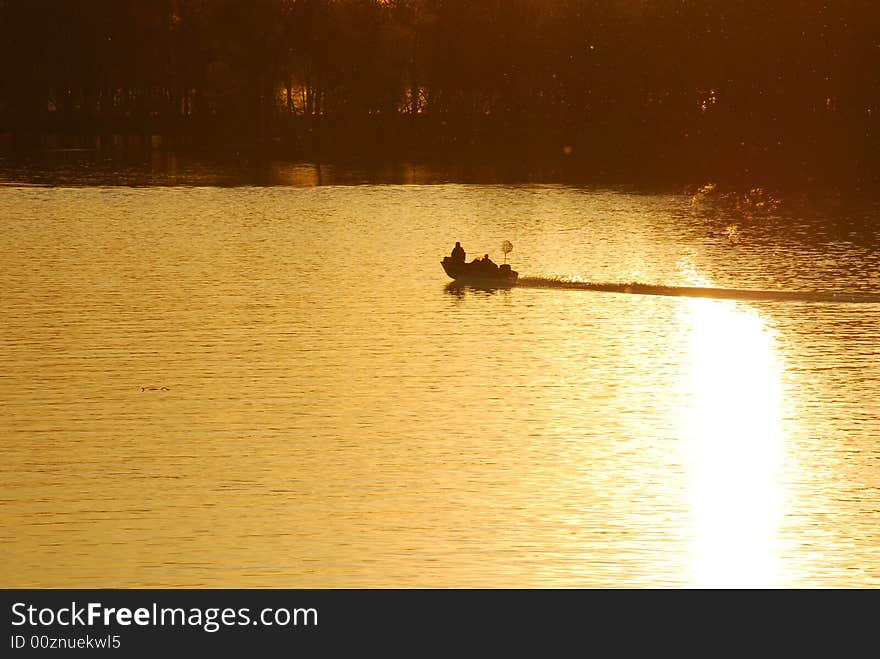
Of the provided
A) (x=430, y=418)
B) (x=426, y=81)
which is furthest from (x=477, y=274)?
(x=426, y=81)

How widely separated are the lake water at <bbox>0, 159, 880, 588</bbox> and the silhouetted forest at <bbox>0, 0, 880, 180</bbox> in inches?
1264

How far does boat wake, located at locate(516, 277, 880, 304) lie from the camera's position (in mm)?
62031

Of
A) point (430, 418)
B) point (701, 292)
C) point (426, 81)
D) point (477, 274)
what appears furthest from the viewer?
point (426, 81)

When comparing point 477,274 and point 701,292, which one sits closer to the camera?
point 477,274

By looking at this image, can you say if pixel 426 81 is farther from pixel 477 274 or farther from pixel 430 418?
pixel 430 418

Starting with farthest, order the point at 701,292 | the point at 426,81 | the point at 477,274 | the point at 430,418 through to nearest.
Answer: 1. the point at 426,81
2. the point at 701,292
3. the point at 477,274
4. the point at 430,418

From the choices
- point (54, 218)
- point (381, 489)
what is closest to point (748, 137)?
point (54, 218)

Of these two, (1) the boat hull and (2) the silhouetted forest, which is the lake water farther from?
(2) the silhouetted forest

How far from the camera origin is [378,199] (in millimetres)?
110062

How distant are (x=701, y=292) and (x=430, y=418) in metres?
29.0

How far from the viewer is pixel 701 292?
2574 inches

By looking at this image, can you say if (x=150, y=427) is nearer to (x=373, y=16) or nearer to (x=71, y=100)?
(x=373, y=16)

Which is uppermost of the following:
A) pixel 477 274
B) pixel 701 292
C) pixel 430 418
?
pixel 477 274
